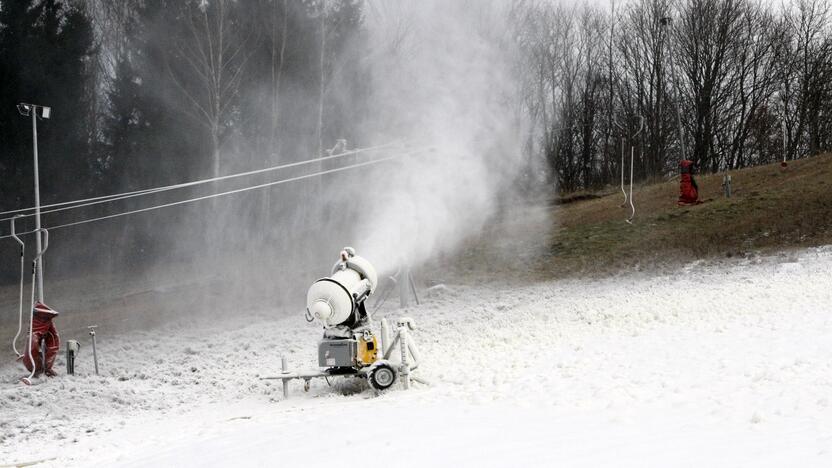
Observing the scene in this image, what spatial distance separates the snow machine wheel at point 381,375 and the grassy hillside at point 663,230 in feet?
33.1

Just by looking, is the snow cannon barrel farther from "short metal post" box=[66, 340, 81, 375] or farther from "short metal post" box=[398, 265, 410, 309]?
"short metal post" box=[398, 265, 410, 309]

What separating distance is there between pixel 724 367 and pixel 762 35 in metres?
39.4

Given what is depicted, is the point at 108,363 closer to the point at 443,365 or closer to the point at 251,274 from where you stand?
the point at 443,365

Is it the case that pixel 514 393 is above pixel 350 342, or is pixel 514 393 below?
below

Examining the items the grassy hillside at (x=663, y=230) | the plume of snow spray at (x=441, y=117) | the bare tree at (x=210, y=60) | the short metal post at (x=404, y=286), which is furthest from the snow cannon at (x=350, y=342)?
the bare tree at (x=210, y=60)

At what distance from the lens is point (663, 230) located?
20.4 metres

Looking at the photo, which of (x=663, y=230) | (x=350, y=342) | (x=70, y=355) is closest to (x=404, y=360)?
(x=350, y=342)

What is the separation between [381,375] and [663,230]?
45.9 ft

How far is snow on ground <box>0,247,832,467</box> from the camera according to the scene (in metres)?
6.15

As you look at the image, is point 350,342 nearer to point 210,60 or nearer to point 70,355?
point 70,355

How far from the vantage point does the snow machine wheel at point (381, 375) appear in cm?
902

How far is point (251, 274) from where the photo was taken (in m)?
23.4

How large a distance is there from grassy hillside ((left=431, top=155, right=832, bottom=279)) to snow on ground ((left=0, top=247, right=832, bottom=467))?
2.52 meters

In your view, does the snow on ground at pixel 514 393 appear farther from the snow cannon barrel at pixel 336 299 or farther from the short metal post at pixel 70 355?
the snow cannon barrel at pixel 336 299
